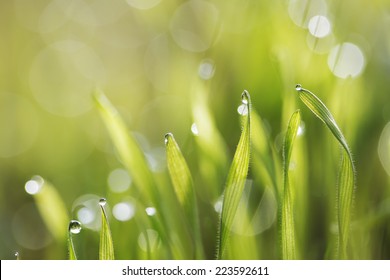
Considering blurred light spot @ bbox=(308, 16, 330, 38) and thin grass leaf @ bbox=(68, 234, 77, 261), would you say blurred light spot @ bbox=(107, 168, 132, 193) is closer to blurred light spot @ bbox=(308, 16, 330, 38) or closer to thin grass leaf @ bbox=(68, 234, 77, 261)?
thin grass leaf @ bbox=(68, 234, 77, 261)

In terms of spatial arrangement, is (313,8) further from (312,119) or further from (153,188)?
(153,188)

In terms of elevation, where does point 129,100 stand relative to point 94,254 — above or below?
above

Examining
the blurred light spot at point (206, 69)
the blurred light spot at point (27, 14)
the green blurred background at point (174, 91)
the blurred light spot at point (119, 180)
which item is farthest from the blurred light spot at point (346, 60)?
the blurred light spot at point (27, 14)

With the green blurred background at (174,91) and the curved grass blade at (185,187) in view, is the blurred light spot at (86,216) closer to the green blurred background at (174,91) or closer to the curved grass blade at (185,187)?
the green blurred background at (174,91)

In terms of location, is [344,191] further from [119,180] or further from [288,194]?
[119,180]

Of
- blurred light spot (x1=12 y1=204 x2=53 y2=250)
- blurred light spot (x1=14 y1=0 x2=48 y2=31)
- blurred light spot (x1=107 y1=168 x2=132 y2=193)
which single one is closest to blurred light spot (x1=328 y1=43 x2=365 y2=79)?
blurred light spot (x1=107 y1=168 x2=132 y2=193)

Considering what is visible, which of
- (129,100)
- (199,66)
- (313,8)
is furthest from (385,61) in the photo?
(129,100)

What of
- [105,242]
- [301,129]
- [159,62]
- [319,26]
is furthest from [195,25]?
[105,242]
